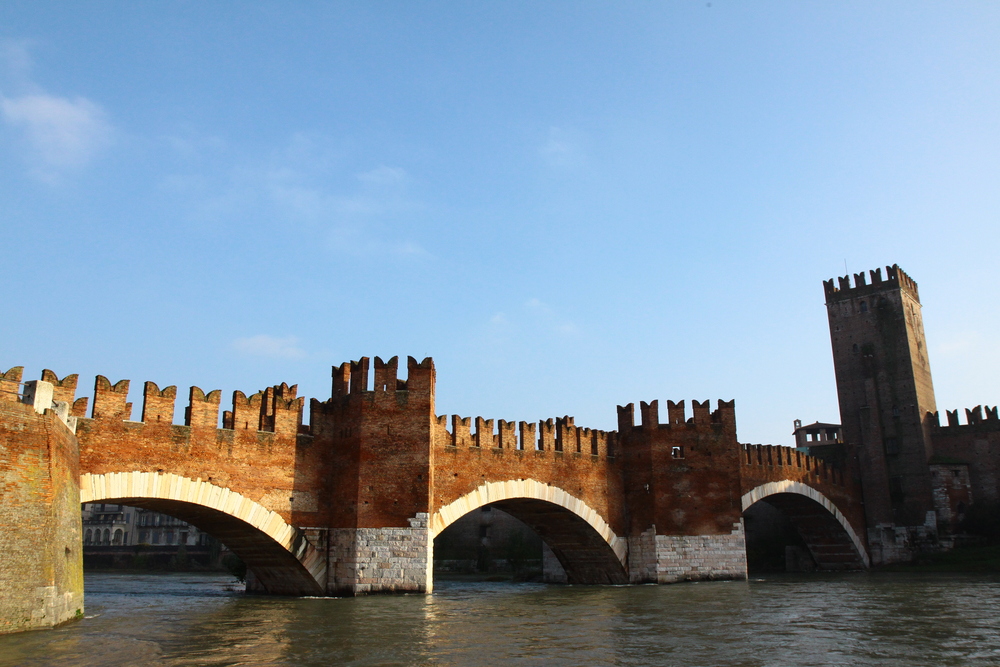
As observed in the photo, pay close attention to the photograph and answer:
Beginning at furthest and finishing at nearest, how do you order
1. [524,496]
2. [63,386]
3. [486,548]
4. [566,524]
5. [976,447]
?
[486,548] < [976,447] < [566,524] < [524,496] < [63,386]

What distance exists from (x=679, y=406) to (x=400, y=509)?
11.1m

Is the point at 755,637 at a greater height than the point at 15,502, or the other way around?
the point at 15,502

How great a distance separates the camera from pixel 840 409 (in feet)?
133

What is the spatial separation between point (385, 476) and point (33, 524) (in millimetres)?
9104

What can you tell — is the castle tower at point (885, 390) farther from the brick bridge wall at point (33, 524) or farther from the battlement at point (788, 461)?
the brick bridge wall at point (33, 524)

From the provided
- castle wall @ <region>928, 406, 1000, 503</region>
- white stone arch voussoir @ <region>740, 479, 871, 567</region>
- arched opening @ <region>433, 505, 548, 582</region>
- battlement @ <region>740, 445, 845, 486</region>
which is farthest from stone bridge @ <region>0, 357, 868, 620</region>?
castle wall @ <region>928, 406, 1000, 503</region>

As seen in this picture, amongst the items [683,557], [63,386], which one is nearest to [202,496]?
[63,386]

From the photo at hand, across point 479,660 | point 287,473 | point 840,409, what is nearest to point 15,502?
point 479,660

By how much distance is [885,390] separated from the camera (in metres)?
39.0

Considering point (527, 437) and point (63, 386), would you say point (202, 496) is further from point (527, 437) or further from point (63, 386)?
point (527, 437)

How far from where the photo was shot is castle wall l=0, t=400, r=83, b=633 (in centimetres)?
1085

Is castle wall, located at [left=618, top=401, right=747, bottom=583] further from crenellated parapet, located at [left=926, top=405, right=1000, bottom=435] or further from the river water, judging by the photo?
crenellated parapet, located at [left=926, top=405, right=1000, bottom=435]

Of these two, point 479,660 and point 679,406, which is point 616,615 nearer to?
point 479,660

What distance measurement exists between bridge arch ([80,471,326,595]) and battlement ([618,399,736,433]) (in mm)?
11822
